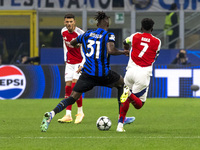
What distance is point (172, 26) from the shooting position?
22906 millimetres

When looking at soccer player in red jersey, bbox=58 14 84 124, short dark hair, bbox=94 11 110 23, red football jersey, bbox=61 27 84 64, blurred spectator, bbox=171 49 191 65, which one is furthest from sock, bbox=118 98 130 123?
blurred spectator, bbox=171 49 191 65

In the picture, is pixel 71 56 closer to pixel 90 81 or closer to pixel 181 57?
pixel 90 81


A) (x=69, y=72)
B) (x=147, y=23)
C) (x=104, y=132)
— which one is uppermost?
(x=147, y=23)

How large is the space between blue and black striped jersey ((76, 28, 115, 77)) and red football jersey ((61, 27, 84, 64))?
7.24ft

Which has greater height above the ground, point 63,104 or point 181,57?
point 181,57

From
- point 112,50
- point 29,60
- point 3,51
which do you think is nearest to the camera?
point 112,50

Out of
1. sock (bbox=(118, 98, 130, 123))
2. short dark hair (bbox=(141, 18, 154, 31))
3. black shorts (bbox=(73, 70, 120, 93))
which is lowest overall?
sock (bbox=(118, 98, 130, 123))

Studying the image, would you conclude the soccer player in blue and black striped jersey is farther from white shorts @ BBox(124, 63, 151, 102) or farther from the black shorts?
white shorts @ BBox(124, 63, 151, 102)

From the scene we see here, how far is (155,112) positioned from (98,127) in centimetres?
426

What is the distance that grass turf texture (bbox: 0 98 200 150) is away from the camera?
310 inches

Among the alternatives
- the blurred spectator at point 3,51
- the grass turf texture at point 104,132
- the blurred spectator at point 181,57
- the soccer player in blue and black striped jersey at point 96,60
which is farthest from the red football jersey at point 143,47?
the blurred spectator at point 3,51

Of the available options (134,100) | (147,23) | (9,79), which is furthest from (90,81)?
(9,79)

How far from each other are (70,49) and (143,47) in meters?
2.49

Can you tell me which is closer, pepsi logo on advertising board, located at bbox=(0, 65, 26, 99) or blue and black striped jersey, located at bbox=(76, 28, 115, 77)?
blue and black striped jersey, located at bbox=(76, 28, 115, 77)
